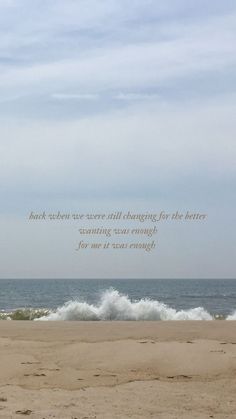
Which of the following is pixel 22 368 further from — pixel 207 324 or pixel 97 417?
pixel 207 324

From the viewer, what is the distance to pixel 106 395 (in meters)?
7.49

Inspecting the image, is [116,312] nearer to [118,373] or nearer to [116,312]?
[116,312]

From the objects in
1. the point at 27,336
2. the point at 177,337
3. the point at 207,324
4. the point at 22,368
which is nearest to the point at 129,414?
the point at 22,368

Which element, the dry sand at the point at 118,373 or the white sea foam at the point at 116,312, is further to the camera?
the white sea foam at the point at 116,312

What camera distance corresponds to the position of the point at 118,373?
28.7ft

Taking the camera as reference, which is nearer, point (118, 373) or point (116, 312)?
point (118, 373)

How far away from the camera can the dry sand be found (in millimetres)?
6859

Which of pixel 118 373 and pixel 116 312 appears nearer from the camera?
pixel 118 373

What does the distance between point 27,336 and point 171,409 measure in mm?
5604

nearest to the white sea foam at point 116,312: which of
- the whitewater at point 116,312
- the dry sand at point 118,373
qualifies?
the whitewater at point 116,312

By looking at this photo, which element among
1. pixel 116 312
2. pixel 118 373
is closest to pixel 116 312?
pixel 116 312

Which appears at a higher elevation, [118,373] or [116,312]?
[116,312]

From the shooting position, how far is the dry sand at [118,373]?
6.86 meters

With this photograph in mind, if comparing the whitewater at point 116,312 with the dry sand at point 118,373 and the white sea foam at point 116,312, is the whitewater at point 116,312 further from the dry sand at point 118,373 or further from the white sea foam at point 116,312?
the dry sand at point 118,373
